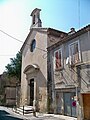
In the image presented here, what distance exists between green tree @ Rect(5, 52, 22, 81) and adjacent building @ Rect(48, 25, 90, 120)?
48.8 ft

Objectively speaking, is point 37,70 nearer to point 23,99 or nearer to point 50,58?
point 50,58

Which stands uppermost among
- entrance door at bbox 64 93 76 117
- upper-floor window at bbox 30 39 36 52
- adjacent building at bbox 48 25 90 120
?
upper-floor window at bbox 30 39 36 52

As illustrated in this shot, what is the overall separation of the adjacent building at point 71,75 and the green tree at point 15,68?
14882mm

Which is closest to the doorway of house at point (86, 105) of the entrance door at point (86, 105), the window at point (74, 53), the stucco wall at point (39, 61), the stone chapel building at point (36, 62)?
the entrance door at point (86, 105)

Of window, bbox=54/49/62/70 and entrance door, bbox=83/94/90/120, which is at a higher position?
window, bbox=54/49/62/70

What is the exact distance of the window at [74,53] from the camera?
14.8 meters

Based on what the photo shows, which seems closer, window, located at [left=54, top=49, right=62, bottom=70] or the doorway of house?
the doorway of house

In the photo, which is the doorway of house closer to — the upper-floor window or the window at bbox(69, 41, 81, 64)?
the window at bbox(69, 41, 81, 64)

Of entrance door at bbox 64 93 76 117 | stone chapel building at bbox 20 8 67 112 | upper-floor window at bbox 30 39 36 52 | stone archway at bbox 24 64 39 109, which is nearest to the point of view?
entrance door at bbox 64 93 76 117

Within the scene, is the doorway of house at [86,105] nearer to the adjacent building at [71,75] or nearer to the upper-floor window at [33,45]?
the adjacent building at [71,75]

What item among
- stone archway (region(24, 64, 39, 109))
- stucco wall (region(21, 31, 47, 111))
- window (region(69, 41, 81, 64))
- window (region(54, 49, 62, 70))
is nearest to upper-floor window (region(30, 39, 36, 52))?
stucco wall (region(21, 31, 47, 111))

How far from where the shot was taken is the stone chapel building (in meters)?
19.2

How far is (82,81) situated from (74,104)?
1.90 metres

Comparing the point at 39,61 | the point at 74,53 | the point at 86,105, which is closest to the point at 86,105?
the point at 86,105
